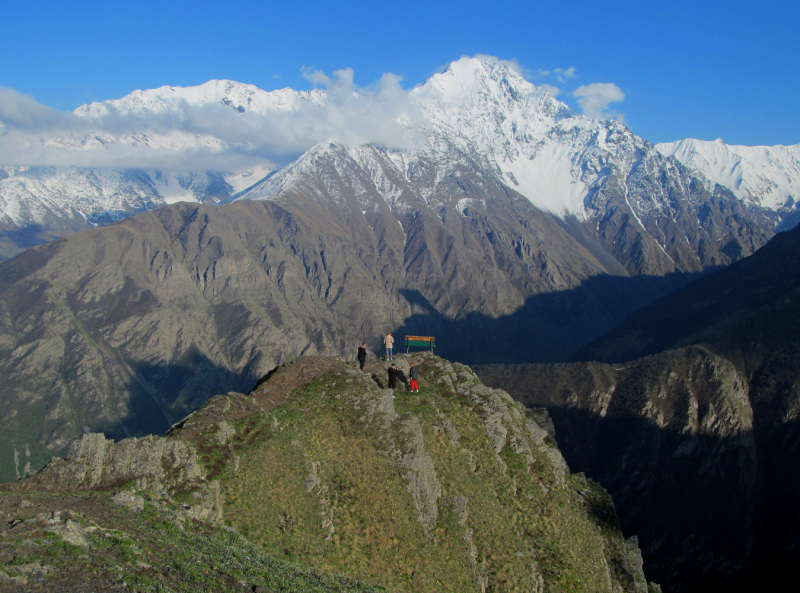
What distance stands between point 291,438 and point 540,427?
28.9m

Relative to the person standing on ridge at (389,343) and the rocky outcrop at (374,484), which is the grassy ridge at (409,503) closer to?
the rocky outcrop at (374,484)

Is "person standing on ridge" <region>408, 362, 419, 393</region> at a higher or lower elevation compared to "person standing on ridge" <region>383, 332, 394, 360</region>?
lower

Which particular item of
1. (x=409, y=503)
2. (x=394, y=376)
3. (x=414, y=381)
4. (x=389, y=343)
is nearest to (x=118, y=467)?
(x=409, y=503)

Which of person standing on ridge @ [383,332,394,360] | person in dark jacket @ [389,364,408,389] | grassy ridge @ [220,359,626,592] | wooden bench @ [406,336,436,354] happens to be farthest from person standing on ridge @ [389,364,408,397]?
wooden bench @ [406,336,436,354]

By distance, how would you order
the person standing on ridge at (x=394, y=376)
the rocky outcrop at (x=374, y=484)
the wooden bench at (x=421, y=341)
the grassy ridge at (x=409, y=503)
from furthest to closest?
the wooden bench at (x=421, y=341) → the person standing on ridge at (x=394, y=376) → the grassy ridge at (x=409, y=503) → the rocky outcrop at (x=374, y=484)

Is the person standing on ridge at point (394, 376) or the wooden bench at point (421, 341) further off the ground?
the wooden bench at point (421, 341)

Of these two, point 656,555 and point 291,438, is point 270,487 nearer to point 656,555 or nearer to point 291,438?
point 291,438

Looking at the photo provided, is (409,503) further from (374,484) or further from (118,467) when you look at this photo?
(118,467)

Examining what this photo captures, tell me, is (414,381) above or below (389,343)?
below

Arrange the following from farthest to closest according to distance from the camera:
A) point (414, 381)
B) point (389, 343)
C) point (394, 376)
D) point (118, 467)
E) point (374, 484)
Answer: point (389, 343) < point (414, 381) < point (394, 376) < point (374, 484) < point (118, 467)

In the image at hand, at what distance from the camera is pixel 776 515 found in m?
196

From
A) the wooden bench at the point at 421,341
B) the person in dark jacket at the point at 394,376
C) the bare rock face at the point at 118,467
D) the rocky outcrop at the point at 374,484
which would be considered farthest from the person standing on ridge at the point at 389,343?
the bare rock face at the point at 118,467

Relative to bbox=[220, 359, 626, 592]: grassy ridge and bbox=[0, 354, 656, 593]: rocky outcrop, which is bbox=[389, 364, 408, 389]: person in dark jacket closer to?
bbox=[0, 354, 656, 593]: rocky outcrop

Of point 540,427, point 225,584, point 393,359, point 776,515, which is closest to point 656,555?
point 776,515
